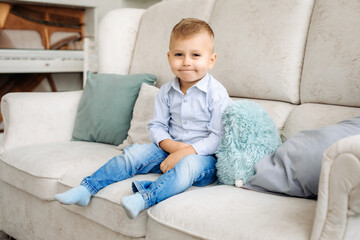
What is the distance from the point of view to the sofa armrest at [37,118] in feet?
6.29

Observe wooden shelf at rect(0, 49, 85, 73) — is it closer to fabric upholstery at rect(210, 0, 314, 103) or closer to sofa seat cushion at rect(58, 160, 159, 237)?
fabric upholstery at rect(210, 0, 314, 103)

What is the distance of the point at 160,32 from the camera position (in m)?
2.16

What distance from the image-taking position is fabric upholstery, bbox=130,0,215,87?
2029 millimetres

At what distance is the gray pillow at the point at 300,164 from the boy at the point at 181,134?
219 millimetres

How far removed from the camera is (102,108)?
1956 millimetres

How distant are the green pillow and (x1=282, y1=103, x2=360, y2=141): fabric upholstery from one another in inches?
29.5

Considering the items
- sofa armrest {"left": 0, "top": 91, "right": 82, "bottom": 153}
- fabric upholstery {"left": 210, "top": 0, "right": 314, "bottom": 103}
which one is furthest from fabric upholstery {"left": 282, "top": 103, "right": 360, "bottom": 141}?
sofa armrest {"left": 0, "top": 91, "right": 82, "bottom": 153}

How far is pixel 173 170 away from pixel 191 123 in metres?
0.29

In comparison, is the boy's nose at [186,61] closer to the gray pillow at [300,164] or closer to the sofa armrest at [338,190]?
the gray pillow at [300,164]

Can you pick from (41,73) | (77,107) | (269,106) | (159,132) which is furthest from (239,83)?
(41,73)

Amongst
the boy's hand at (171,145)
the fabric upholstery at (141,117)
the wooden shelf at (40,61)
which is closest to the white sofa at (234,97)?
the fabric upholstery at (141,117)

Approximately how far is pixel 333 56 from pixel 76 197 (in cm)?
102

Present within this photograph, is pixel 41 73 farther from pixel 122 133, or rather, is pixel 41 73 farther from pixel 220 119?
pixel 220 119

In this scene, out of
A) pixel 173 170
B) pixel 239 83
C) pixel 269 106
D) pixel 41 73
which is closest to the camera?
pixel 173 170
